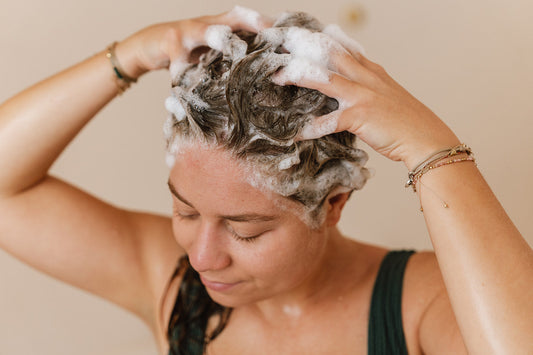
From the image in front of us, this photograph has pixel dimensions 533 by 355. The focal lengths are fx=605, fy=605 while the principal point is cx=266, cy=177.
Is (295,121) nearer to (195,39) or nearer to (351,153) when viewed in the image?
(351,153)

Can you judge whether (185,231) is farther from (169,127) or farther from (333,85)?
(333,85)

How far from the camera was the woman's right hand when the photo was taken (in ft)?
3.48

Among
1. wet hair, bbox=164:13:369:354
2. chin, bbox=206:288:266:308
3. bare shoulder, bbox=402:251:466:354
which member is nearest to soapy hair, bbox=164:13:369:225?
wet hair, bbox=164:13:369:354

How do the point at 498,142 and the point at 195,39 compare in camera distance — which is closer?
the point at 195,39

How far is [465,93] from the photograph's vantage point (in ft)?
6.37

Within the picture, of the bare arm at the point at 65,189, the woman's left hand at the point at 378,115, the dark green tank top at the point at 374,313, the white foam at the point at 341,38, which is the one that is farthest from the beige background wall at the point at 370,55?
the woman's left hand at the point at 378,115

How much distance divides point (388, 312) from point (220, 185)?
0.46 meters

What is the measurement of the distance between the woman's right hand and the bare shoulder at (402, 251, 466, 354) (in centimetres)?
56

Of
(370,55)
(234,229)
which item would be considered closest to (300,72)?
(234,229)

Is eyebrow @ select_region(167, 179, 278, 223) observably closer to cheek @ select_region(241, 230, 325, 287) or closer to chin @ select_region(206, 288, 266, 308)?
cheek @ select_region(241, 230, 325, 287)

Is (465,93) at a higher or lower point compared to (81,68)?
lower

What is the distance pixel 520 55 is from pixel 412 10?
1.18 feet

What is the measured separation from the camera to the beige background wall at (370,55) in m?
1.86

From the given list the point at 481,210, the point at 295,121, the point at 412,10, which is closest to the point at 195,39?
the point at 295,121
